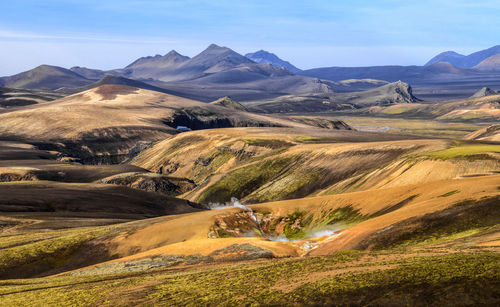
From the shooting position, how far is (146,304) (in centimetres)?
2955

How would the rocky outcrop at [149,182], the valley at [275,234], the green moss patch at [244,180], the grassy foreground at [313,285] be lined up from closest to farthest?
the grassy foreground at [313,285] → the valley at [275,234] → the green moss patch at [244,180] → the rocky outcrop at [149,182]

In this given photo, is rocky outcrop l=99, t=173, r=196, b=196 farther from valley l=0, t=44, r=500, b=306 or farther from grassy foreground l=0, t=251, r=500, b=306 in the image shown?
grassy foreground l=0, t=251, r=500, b=306

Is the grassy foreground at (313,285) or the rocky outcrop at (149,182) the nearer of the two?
the grassy foreground at (313,285)

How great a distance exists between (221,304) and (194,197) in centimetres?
11234

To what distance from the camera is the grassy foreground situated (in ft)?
78.9

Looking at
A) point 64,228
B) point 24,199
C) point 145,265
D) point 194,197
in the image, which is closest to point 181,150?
point 194,197

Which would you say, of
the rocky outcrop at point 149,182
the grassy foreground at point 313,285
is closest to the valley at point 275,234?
the grassy foreground at point 313,285

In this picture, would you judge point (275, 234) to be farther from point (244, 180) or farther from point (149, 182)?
point (149, 182)

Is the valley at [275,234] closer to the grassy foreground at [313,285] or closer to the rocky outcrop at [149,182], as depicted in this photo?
the grassy foreground at [313,285]

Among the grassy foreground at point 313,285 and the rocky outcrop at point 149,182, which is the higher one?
the grassy foreground at point 313,285

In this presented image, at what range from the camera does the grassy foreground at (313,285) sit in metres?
24.1

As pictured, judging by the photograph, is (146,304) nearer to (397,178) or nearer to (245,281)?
(245,281)

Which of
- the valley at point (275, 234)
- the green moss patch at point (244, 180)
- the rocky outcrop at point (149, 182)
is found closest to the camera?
the valley at point (275, 234)

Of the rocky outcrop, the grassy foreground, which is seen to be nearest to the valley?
the grassy foreground
